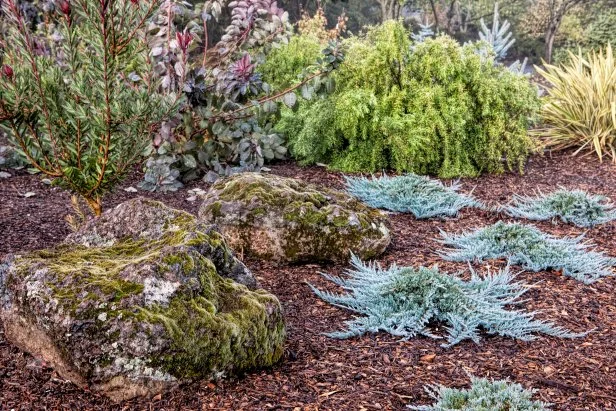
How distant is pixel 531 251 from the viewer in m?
4.38

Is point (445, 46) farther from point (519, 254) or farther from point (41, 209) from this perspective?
point (41, 209)

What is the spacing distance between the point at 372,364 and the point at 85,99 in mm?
1844

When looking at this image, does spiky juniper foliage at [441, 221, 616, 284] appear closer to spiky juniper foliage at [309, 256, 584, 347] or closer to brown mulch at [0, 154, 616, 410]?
brown mulch at [0, 154, 616, 410]

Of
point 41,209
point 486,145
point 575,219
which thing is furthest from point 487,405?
point 486,145

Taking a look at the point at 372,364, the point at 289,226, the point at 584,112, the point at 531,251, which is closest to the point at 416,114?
the point at 531,251

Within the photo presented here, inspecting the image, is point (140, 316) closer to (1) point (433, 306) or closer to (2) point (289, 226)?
(1) point (433, 306)

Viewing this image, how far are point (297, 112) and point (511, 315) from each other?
13.2 feet

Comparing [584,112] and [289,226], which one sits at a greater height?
[584,112]

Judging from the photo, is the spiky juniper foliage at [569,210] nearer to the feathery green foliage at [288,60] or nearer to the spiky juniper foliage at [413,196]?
the spiky juniper foliage at [413,196]

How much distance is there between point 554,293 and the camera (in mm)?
3986

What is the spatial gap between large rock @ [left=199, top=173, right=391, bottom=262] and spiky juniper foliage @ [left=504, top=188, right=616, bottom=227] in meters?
1.64

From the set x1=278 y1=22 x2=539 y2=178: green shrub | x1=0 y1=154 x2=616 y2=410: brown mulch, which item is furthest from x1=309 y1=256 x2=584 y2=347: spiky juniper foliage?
x1=278 y1=22 x2=539 y2=178: green shrub

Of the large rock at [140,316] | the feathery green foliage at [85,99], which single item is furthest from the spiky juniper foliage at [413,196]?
the large rock at [140,316]

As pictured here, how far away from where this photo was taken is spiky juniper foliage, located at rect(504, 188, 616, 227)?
535 cm
